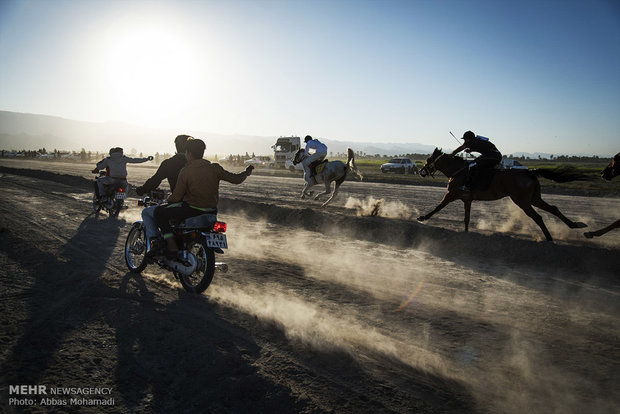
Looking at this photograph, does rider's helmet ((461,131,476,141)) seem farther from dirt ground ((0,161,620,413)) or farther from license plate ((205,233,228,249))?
license plate ((205,233,228,249))

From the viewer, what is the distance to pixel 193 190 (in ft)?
16.9

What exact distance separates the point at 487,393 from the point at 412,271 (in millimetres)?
3736

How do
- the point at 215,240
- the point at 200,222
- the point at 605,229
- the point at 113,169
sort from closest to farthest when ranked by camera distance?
the point at 215,240 → the point at 200,222 → the point at 605,229 → the point at 113,169

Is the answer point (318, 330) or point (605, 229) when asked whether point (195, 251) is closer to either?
point (318, 330)

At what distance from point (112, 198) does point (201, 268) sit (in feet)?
26.8

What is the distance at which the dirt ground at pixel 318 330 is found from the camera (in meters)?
3.08

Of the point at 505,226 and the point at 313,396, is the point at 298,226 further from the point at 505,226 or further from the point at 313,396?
the point at 313,396

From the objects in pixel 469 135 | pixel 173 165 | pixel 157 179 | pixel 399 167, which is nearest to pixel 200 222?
pixel 157 179

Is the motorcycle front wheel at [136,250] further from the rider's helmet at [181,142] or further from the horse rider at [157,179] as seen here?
the rider's helmet at [181,142]

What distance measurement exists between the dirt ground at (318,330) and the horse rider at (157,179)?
787 millimetres

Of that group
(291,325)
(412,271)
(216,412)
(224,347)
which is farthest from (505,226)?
(216,412)

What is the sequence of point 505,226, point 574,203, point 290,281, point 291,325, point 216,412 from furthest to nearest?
point 574,203 < point 505,226 < point 290,281 < point 291,325 < point 216,412

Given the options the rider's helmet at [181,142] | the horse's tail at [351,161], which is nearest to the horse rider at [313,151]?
the horse's tail at [351,161]

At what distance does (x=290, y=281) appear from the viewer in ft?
19.7
